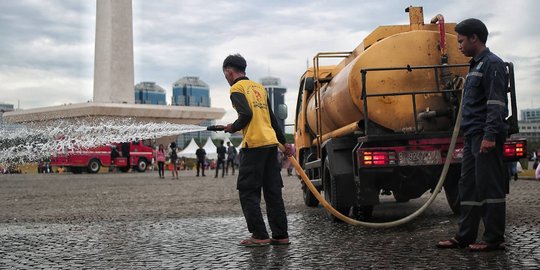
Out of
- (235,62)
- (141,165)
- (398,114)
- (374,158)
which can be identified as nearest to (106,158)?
(141,165)

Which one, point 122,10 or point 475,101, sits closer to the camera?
point 475,101

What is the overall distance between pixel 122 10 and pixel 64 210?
126ft

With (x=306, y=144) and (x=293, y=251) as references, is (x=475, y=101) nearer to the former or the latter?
(x=293, y=251)

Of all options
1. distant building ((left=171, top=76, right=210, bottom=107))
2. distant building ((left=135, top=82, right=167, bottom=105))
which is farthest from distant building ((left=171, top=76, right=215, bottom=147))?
distant building ((left=135, top=82, right=167, bottom=105))

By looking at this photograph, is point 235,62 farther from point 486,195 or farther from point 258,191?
point 486,195

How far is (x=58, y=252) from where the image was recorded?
21.0ft

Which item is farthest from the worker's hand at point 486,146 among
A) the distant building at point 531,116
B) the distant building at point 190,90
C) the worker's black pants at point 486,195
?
the distant building at point 190,90

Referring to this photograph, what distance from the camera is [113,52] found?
4909 cm

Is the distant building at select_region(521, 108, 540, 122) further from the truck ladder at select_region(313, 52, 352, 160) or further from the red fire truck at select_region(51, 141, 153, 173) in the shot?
the red fire truck at select_region(51, 141, 153, 173)

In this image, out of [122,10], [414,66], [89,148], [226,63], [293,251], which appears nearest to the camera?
[293,251]

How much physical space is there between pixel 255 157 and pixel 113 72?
4505 cm

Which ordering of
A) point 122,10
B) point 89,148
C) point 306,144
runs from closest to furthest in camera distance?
point 306,144
point 89,148
point 122,10

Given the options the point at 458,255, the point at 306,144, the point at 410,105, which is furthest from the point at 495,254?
the point at 306,144

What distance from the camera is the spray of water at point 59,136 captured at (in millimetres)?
27297
